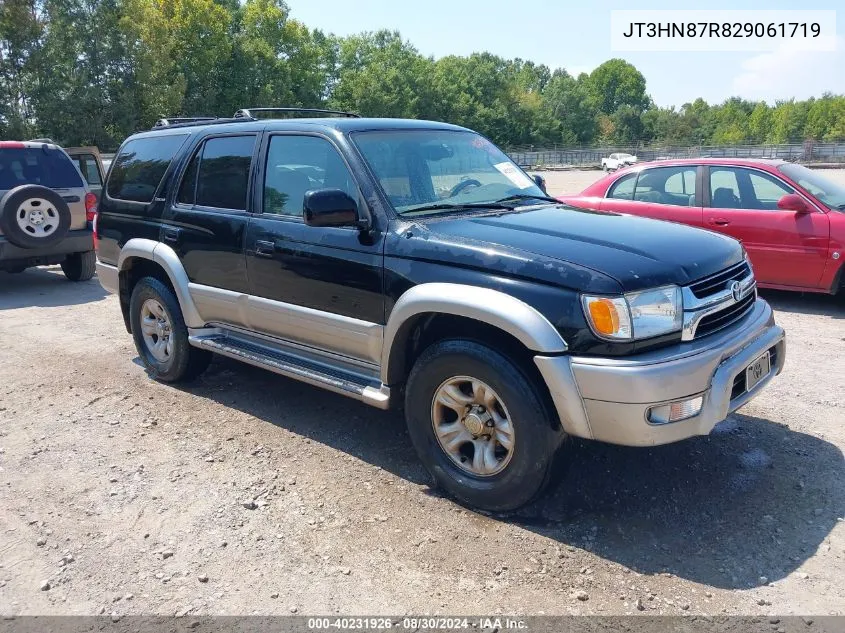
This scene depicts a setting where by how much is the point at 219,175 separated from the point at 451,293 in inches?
92.8

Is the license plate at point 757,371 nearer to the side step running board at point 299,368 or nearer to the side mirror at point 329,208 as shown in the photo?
the side step running board at point 299,368

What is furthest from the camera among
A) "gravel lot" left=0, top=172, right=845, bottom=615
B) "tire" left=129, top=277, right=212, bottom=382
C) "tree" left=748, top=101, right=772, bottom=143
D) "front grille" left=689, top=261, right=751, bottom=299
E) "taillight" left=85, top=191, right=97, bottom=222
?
"tree" left=748, top=101, right=772, bottom=143

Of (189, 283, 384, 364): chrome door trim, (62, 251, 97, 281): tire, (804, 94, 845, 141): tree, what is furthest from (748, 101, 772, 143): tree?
(189, 283, 384, 364): chrome door trim

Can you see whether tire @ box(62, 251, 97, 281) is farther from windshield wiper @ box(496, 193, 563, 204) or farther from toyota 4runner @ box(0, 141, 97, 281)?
windshield wiper @ box(496, 193, 563, 204)

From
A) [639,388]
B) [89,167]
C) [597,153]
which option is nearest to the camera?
[639,388]

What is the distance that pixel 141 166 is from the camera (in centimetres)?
575

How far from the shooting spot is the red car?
7.34 meters

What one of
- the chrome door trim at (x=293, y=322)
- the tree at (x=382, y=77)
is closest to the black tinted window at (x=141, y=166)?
the chrome door trim at (x=293, y=322)

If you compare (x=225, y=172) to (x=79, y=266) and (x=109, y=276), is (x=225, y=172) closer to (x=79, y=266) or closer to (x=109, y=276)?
(x=109, y=276)

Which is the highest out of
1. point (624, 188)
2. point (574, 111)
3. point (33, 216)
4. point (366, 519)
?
point (574, 111)

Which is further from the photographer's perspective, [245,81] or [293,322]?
[245,81]

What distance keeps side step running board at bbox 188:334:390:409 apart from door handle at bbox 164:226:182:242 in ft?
2.43

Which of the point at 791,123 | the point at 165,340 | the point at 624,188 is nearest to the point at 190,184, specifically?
the point at 165,340

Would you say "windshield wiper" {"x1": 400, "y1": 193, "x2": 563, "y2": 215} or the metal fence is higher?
"windshield wiper" {"x1": 400, "y1": 193, "x2": 563, "y2": 215}
